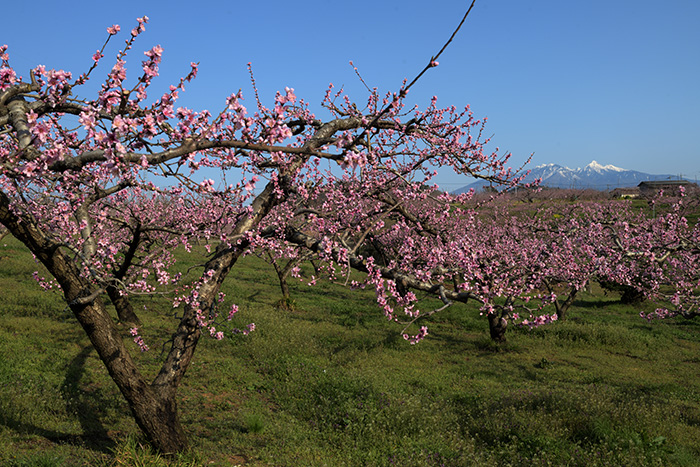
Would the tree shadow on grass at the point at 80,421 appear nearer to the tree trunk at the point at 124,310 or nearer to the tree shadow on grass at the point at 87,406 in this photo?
the tree shadow on grass at the point at 87,406

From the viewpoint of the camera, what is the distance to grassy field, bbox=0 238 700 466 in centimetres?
799

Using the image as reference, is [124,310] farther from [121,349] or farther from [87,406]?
[121,349]

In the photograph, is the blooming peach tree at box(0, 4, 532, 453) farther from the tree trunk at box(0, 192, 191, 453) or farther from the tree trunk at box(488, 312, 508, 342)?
the tree trunk at box(488, 312, 508, 342)

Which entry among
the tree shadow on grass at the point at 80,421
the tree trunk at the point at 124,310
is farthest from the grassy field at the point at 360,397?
the tree trunk at the point at 124,310

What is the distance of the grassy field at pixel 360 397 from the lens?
315 inches

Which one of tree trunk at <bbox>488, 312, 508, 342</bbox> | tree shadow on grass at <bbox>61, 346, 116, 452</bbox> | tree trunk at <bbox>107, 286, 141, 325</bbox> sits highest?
tree trunk at <bbox>107, 286, 141, 325</bbox>

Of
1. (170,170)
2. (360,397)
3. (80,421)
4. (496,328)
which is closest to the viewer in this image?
(170,170)

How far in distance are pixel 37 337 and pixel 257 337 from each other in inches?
252

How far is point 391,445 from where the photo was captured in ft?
27.8

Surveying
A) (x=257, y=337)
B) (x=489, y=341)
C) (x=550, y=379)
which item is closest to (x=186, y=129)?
(x=257, y=337)

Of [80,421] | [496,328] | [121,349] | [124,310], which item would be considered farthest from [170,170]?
[496,328]

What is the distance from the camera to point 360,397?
10344 millimetres

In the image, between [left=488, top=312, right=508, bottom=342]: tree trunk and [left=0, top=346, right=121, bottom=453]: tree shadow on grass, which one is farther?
[left=488, top=312, right=508, bottom=342]: tree trunk

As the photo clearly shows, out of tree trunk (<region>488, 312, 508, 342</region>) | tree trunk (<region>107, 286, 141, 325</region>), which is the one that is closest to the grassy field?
tree trunk (<region>488, 312, 508, 342</region>)
